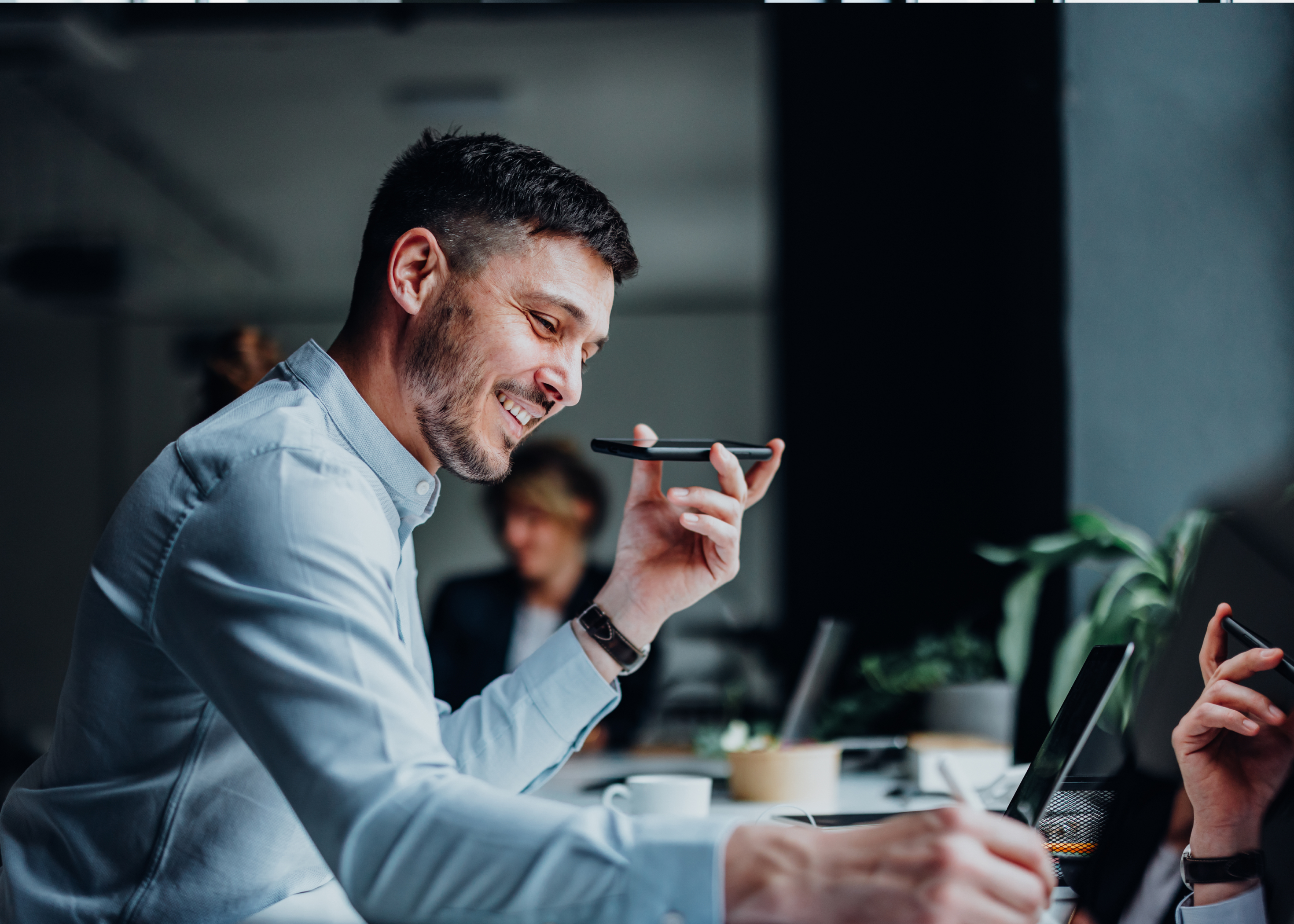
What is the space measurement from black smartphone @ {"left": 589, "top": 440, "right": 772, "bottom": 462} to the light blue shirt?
257 mm

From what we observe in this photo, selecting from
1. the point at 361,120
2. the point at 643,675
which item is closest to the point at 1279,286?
the point at 643,675

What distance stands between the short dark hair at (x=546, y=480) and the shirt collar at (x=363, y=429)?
7.32 ft

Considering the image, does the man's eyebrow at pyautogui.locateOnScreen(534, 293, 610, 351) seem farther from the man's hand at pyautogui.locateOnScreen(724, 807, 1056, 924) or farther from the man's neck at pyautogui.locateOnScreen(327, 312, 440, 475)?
the man's hand at pyautogui.locateOnScreen(724, 807, 1056, 924)

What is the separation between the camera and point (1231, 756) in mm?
705

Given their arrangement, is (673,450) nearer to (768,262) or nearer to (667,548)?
(667,548)

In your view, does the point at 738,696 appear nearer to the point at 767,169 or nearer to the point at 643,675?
the point at 643,675

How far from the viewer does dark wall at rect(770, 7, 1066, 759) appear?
8.33 feet

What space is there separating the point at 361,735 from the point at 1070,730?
1.63 feet

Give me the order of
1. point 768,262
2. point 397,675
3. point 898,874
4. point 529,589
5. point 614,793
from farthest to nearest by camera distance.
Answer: point 768,262 < point 529,589 < point 614,793 < point 397,675 < point 898,874

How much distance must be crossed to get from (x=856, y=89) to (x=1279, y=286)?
1591 millimetres

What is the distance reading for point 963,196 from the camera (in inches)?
115

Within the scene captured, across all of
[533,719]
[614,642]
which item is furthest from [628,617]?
[533,719]

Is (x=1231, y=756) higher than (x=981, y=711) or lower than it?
higher

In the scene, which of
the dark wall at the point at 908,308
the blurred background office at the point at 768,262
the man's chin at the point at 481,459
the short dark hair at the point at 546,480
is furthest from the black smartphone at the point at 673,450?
the short dark hair at the point at 546,480
